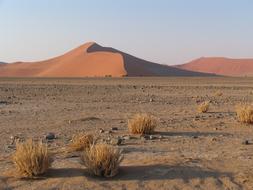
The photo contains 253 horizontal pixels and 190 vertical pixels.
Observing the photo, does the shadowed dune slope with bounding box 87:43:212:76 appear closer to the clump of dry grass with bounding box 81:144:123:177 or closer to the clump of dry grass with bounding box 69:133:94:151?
the clump of dry grass with bounding box 69:133:94:151

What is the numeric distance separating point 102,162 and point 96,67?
14126cm

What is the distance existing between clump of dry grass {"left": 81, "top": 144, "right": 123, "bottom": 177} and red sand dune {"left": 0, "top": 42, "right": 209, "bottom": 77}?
119001 mm

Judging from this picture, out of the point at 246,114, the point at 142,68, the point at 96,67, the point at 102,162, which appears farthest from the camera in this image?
the point at 96,67

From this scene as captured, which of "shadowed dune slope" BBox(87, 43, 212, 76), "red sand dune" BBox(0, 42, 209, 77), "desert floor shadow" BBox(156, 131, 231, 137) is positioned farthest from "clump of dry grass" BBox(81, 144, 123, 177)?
"shadowed dune slope" BBox(87, 43, 212, 76)

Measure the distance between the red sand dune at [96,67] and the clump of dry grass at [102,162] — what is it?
4685 inches

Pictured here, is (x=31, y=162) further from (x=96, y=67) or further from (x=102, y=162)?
(x=96, y=67)

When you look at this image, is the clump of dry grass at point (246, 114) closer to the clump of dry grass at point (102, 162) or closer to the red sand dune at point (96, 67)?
the clump of dry grass at point (102, 162)

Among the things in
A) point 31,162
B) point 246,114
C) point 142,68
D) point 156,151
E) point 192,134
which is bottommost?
point 142,68

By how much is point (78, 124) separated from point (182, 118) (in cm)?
461

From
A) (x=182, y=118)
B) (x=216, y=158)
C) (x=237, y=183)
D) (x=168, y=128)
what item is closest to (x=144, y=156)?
(x=216, y=158)

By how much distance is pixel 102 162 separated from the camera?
10.5m

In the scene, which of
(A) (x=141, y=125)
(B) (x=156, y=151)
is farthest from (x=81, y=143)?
(A) (x=141, y=125)

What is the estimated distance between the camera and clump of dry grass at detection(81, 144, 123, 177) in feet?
34.3

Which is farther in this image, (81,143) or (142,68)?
(142,68)
